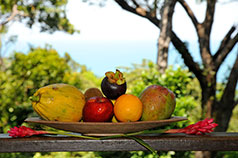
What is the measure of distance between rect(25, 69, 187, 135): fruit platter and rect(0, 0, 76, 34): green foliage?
5.83 m

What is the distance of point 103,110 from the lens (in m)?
1.52

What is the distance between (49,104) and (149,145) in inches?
21.4

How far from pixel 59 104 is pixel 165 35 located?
3155mm

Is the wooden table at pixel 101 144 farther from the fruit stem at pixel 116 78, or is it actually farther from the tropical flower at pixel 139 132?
the fruit stem at pixel 116 78

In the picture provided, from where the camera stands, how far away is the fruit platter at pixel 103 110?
150 cm

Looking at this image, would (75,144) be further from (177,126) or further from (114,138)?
(177,126)

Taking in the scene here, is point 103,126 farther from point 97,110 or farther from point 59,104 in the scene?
point 59,104

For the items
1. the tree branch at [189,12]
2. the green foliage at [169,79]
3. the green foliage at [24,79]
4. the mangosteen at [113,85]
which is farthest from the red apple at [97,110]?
the tree branch at [189,12]

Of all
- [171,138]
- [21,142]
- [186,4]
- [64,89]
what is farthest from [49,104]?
[186,4]

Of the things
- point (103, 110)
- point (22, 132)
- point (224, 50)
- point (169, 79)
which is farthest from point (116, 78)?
point (224, 50)

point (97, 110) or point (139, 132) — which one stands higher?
point (97, 110)

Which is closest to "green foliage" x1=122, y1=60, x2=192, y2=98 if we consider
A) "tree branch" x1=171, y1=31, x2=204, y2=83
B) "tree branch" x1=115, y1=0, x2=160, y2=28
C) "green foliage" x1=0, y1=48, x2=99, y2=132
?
"tree branch" x1=171, y1=31, x2=204, y2=83

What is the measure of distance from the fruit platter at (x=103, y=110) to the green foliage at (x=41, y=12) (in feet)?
19.1

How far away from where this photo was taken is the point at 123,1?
4.83 metres
